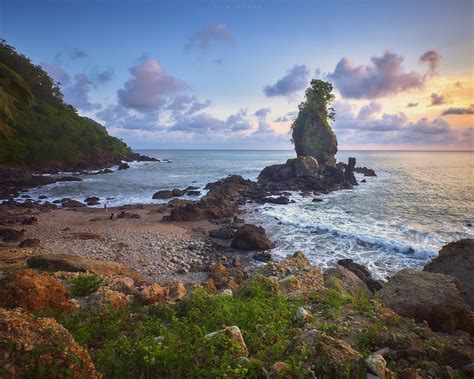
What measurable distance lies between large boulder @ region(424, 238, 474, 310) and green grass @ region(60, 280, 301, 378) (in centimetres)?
801

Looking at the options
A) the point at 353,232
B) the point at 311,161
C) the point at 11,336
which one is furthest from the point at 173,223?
the point at 311,161

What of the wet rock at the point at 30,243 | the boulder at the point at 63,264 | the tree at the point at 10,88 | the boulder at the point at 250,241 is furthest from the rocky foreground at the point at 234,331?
the tree at the point at 10,88

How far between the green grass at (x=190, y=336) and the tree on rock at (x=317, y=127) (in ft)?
188

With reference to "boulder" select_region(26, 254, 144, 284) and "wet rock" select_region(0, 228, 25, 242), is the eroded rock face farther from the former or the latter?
"boulder" select_region(26, 254, 144, 284)

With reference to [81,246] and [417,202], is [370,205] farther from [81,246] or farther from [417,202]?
[81,246]

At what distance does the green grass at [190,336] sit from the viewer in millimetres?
4410

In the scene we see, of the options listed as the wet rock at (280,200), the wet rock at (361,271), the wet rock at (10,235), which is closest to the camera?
the wet rock at (361,271)

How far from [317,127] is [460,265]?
177 ft

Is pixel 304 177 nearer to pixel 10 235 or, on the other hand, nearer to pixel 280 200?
pixel 280 200

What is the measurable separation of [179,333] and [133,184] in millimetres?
47548

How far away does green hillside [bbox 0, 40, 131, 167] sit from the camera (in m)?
56.9

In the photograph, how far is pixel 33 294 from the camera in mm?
6434

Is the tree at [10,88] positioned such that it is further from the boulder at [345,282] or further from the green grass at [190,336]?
the boulder at [345,282]

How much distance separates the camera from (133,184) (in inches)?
1959
